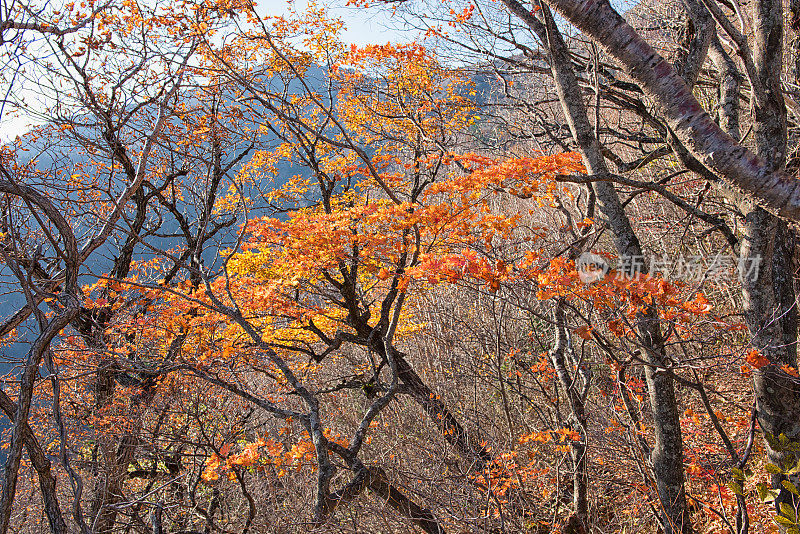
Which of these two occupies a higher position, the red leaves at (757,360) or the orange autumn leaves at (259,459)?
the orange autumn leaves at (259,459)

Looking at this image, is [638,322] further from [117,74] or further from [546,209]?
[546,209]

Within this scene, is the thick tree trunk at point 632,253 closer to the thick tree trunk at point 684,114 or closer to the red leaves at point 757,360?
the red leaves at point 757,360

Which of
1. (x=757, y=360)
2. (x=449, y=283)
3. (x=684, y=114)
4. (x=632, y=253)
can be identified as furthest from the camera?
(x=449, y=283)

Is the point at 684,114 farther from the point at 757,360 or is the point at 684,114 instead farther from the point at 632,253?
the point at 757,360

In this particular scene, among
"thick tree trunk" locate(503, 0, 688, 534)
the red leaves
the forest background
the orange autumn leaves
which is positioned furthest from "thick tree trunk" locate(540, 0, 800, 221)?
the orange autumn leaves

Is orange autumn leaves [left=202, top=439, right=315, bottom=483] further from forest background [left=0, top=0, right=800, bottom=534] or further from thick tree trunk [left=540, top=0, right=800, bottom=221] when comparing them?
thick tree trunk [left=540, top=0, right=800, bottom=221]

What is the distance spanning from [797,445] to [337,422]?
8.68m

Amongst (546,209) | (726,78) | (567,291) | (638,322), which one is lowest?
(638,322)

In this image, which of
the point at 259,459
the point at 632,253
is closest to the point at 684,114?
the point at 632,253

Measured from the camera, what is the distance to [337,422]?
10.1m

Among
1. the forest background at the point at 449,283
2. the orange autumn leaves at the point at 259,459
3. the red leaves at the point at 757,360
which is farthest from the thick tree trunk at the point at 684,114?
the orange autumn leaves at the point at 259,459

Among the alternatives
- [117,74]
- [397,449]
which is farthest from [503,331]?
[117,74]

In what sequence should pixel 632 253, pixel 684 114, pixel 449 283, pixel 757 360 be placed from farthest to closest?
pixel 449 283, pixel 632 253, pixel 757 360, pixel 684 114

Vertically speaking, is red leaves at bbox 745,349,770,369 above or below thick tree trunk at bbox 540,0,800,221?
below
